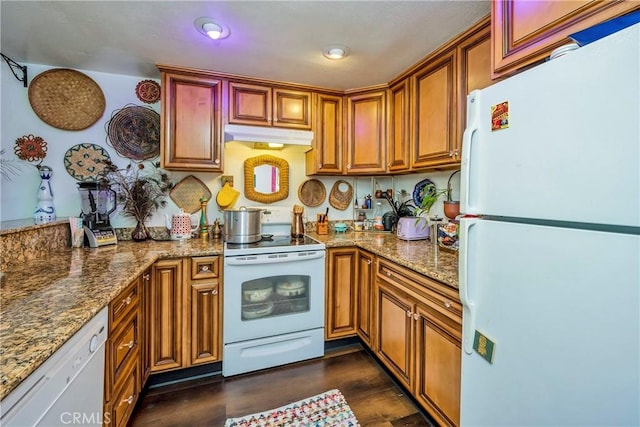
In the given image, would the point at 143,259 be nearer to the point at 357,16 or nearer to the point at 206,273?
the point at 206,273

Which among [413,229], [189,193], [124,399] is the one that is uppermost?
[189,193]

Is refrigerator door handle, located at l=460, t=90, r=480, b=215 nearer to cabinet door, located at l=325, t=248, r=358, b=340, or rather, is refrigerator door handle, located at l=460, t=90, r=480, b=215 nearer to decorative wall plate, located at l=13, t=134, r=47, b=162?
cabinet door, located at l=325, t=248, r=358, b=340

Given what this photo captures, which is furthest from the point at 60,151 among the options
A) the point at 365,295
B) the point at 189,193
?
the point at 365,295

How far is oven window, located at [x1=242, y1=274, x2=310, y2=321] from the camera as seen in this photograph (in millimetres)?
1979

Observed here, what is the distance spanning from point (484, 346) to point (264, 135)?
1930mm

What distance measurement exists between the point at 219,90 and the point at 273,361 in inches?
83.0

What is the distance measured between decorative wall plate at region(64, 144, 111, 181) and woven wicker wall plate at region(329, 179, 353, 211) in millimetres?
1981

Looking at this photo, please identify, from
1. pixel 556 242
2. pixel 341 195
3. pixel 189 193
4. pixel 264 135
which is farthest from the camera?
pixel 341 195

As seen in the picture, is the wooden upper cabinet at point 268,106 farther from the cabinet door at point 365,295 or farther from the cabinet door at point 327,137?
the cabinet door at point 365,295

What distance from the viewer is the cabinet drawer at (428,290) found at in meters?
1.25

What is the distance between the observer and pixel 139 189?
2.20 meters

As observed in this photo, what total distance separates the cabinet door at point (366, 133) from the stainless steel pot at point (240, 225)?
1.00 meters

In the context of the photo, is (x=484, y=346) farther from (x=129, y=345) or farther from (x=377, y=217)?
(x=377, y=217)

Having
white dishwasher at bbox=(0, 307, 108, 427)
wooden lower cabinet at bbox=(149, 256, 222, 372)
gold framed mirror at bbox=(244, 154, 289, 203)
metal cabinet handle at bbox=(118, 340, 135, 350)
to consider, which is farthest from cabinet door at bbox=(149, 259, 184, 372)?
gold framed mirror at bbox=(244, 154, 289, 203)
